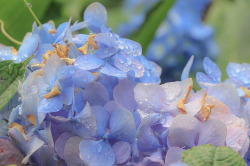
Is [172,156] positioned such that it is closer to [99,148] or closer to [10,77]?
[99,148]

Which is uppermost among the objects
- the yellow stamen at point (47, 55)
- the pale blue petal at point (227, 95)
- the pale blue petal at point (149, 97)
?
the yellow stamen at point (47, 55)

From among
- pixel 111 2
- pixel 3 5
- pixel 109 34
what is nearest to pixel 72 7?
pixel 111 2

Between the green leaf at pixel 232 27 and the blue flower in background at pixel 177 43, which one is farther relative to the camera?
the green leaf at pixel 232 27

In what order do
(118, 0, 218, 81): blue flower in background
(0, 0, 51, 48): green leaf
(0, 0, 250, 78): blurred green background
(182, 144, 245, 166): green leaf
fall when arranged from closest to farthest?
(182, 144, 245, 166): green leaf → (0, 0, 51, 48): green leaf → (118, 0, 218, 81): blue flower in background → (0, 0, 250, 78): blurred green background

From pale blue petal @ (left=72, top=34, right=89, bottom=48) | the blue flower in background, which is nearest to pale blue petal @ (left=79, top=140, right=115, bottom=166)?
pale blue petal @ (left=72, top=34, right=89, bottom=48)

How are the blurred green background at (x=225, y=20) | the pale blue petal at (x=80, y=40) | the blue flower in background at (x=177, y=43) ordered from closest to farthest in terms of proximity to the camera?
the pale blue petal at (x=80, y=40) → the blue flower in background at (x=177, y=43) → the blurred green background at (x=225, y=20)

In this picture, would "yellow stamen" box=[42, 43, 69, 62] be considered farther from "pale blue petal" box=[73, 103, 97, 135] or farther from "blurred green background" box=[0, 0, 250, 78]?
"blurred green background" box=[0, 0, 250, 78]

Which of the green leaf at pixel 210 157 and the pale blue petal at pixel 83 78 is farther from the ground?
the pale blue petal at pixel 83 78

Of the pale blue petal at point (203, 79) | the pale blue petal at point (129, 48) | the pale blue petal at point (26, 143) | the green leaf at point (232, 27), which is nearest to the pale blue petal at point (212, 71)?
the pale blue petal at point (203, 79)

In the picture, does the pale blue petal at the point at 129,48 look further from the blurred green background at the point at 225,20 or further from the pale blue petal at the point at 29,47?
the blurred green background at the point at 225,20
